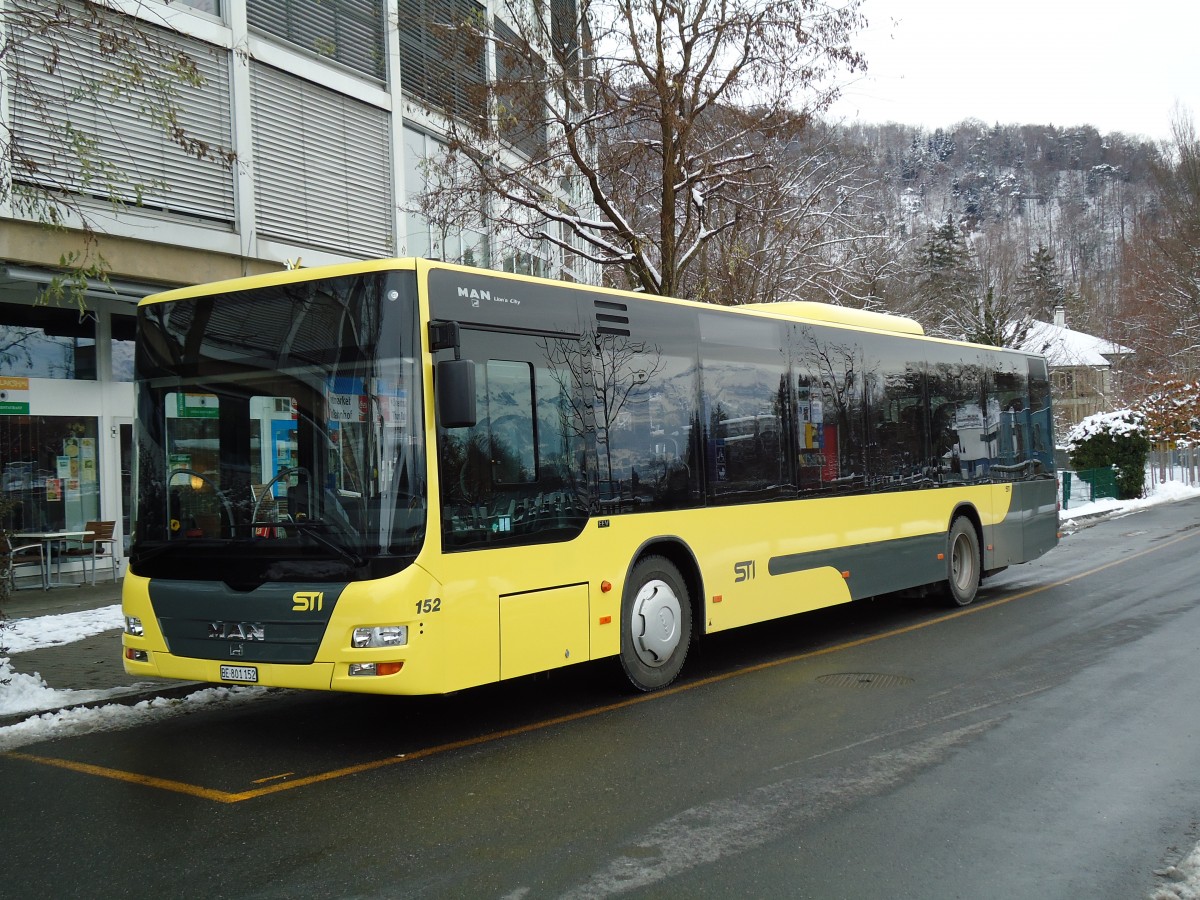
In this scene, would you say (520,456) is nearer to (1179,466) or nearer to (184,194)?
(184,194)

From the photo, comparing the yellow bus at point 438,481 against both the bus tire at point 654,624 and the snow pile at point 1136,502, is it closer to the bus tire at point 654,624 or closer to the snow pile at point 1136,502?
the bus tire at point 654,624

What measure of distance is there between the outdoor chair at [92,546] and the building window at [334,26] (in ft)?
25.3

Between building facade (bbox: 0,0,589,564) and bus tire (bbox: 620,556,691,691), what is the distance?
8.17 m

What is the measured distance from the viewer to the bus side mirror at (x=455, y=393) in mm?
6414

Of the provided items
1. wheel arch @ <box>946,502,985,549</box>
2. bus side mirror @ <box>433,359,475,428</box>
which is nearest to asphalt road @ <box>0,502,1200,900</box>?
bus side mirror @ <box>433,359,475,428</box>

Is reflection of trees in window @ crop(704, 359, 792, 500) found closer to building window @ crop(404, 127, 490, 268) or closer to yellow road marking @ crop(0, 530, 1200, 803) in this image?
yellow road marking @ crop(0, 530, 1200, 803)

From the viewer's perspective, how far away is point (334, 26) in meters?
18.1

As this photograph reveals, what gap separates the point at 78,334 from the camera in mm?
16031

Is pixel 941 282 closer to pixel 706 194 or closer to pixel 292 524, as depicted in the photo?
pixel 706 194

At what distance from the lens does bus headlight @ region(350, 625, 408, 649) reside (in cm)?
640

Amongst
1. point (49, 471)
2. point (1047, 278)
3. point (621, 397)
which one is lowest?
point (49, 471)

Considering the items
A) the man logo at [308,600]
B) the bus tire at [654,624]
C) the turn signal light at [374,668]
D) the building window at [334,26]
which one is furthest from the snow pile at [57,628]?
the building window at [334,26]

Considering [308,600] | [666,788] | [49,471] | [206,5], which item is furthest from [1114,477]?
[308,600]

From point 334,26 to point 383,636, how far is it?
47.8 feet
